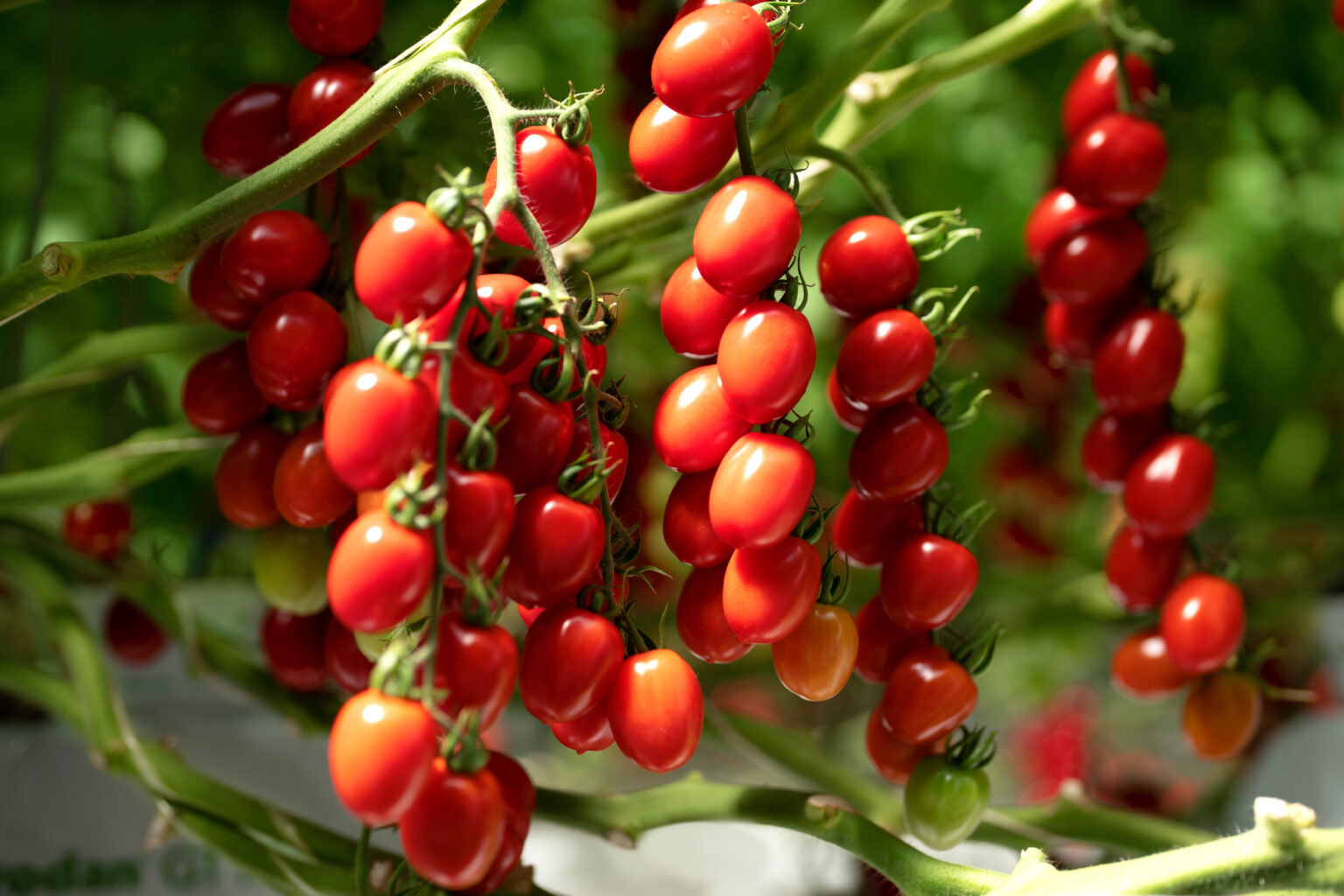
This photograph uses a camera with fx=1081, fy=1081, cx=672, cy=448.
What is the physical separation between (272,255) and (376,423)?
122mm

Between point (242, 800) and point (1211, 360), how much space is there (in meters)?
0.81

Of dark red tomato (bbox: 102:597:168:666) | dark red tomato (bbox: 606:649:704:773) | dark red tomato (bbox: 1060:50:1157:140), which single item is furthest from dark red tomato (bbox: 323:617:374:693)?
dark red tomato (bbox: 1060:50:1157:140)

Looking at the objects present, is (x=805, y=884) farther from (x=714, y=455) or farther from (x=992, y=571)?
(x=714, y=455)

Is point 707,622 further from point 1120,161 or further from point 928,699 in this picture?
point 1120,161

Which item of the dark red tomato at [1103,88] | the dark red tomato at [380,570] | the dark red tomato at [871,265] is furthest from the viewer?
the dark red tomato at [1103,88]

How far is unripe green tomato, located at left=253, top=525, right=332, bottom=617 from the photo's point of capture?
1.22ft

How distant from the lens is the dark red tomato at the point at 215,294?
0.34 m

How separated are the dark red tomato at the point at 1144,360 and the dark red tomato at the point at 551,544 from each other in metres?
0.26

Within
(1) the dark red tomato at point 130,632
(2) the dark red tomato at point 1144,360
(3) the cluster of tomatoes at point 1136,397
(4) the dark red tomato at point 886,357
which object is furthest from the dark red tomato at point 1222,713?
(1) the dark red tomato at point 130,632

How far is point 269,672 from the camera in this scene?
0.50 meters

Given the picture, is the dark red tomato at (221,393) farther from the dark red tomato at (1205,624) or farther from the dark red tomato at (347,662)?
the dark red tomato at (1205,624)

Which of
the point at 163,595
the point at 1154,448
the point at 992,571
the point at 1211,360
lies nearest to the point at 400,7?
the point at 163,595

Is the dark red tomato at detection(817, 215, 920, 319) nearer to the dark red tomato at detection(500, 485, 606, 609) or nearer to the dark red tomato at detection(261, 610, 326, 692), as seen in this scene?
the dark red tomato at detection(500, 485, 606, 609)

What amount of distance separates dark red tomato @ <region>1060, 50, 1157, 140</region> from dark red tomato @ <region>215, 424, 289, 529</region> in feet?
1.12
